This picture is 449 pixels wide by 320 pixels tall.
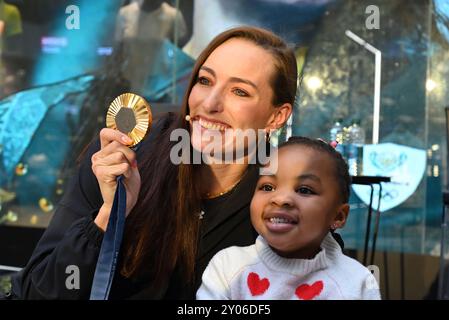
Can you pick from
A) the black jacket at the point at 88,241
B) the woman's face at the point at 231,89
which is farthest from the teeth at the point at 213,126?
the black jacket at the point at 88,241

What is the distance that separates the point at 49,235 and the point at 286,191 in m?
0.39

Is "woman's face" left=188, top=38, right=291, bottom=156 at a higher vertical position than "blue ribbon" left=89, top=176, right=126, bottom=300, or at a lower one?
higher

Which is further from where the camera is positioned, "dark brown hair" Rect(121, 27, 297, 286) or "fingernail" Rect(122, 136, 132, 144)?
"dark brown hair" Rect(121, 27, 297, 286)

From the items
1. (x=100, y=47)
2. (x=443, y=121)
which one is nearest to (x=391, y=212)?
(x=443, y=121)

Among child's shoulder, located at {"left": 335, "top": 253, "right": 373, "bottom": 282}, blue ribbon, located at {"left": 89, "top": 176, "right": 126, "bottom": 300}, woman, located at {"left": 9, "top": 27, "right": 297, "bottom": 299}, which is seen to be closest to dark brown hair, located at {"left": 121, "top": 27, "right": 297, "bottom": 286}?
woman, located at {"left": 9, "top": 27, "right": 297, "bottom": 299}

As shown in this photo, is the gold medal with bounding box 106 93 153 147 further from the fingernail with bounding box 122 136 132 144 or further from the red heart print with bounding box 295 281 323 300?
the red heart print with bounding box 295 281 323 300

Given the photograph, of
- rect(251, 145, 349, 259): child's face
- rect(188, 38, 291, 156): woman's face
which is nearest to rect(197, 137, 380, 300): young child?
rect(251, 145, 349, 259): child's face

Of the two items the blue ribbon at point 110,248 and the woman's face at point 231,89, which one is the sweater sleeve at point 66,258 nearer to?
the blue ribbon at point 110,248

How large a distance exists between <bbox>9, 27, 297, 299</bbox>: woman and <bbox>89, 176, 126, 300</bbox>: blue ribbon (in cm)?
3

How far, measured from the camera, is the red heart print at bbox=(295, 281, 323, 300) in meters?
0.90

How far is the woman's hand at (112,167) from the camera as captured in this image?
2.92 feet

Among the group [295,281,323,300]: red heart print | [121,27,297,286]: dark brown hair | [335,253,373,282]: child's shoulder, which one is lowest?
[295,281,323,300]: red heart print
